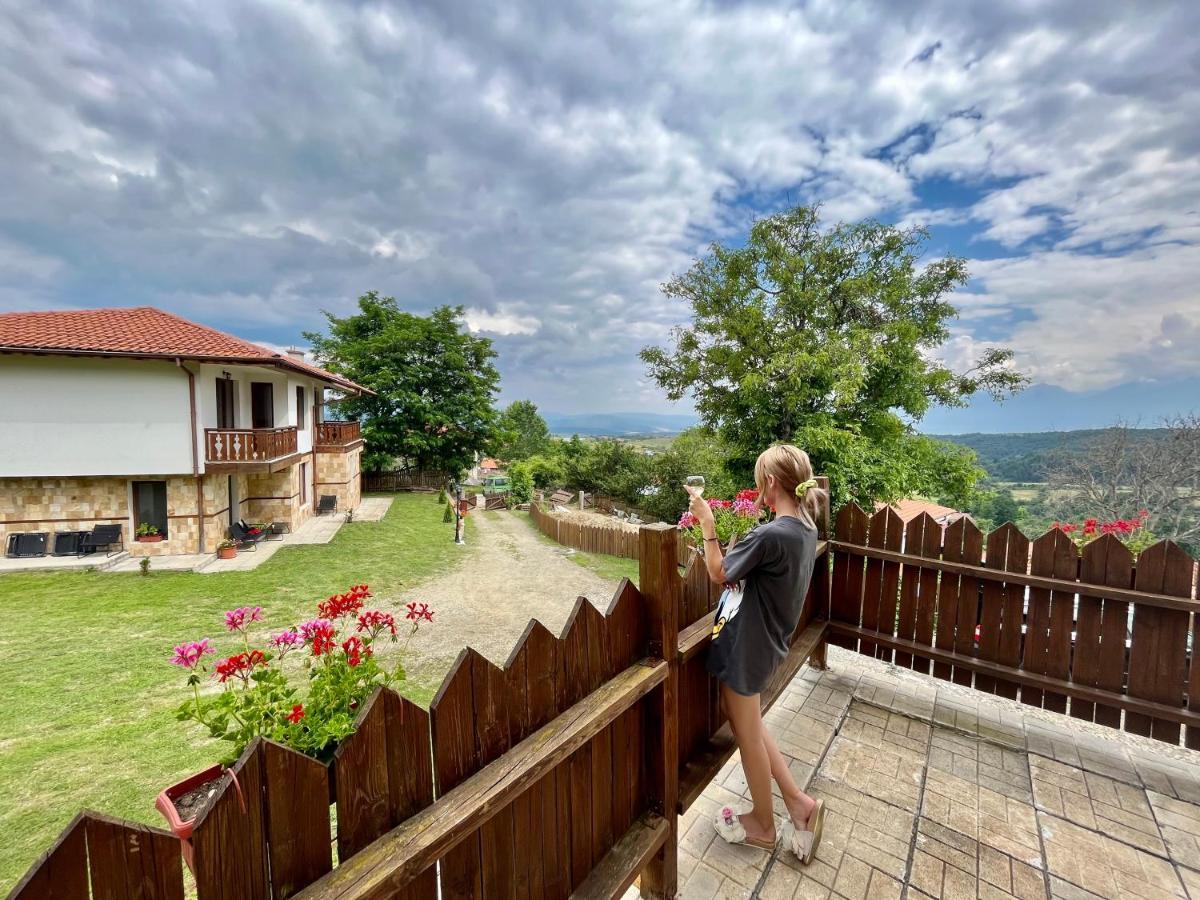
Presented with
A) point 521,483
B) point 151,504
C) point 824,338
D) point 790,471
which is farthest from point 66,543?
point 521,483

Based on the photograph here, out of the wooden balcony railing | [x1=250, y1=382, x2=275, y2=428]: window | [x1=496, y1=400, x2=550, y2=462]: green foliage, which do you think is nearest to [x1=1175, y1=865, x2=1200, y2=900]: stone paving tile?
[x1=250, y1=382, x2=275, y2=428]: window

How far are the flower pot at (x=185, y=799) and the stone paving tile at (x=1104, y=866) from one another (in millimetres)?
3436

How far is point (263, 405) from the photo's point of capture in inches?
507

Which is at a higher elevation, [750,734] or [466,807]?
[466,807]

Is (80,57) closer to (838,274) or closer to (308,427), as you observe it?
(308,427)

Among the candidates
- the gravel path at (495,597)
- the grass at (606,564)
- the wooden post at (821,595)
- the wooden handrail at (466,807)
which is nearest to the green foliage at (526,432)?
the grass at (606,564)

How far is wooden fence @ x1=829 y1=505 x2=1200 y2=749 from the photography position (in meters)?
2.70

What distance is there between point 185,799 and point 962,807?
353 centimetres

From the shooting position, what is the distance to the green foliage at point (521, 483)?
27812 millimetres

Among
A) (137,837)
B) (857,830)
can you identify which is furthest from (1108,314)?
(137,837)

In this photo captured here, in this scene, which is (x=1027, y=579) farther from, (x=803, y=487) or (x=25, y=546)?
(x=25, y=546)

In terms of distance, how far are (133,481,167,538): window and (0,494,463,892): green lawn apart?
5.53 ft

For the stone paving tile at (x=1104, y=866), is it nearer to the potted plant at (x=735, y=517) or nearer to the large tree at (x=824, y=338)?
the potted plant at (x=735, y=517)

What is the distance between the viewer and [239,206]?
63.3 ft
